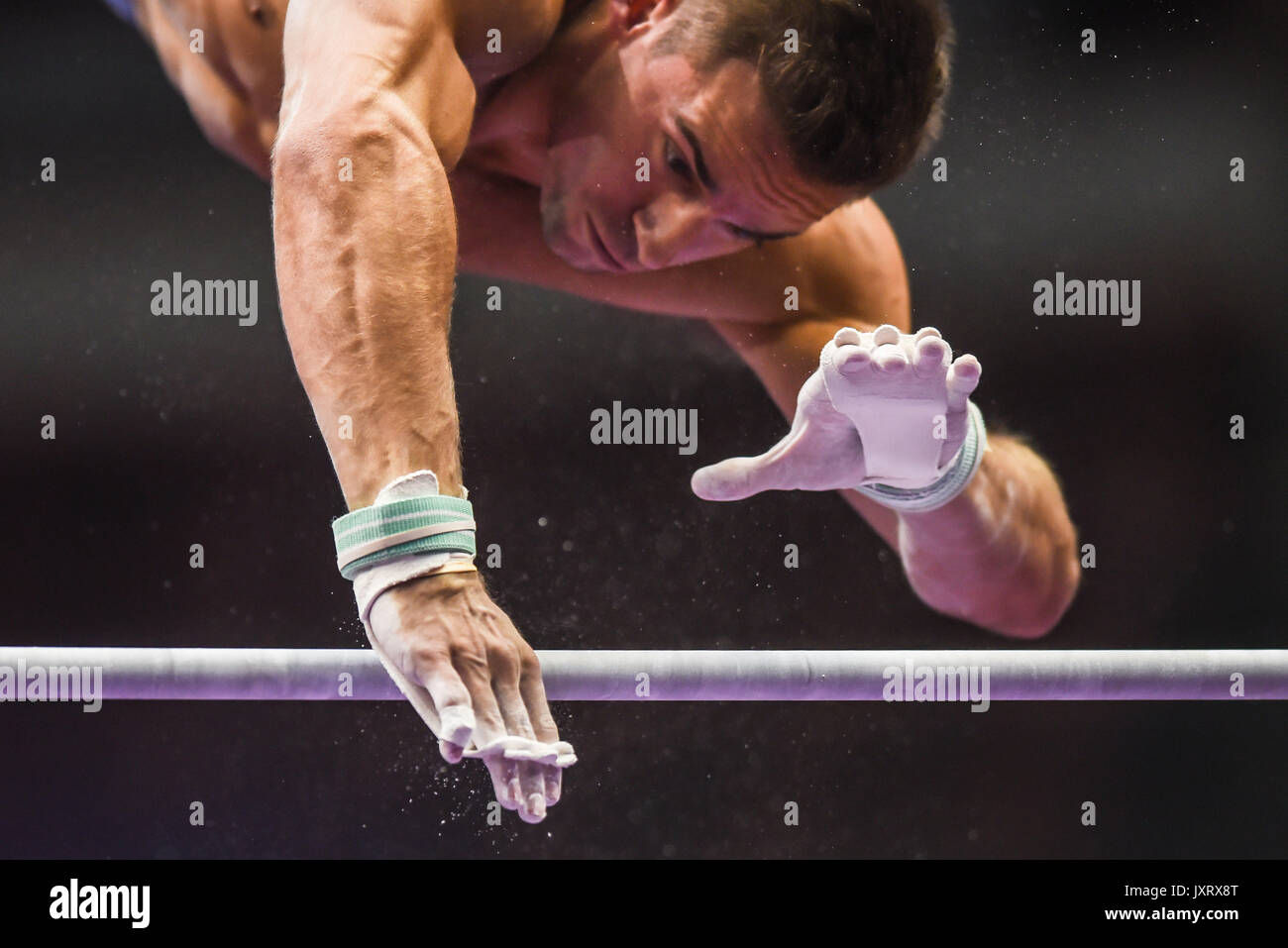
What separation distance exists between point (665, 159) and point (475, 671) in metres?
0.74

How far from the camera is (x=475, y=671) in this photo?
733 mm

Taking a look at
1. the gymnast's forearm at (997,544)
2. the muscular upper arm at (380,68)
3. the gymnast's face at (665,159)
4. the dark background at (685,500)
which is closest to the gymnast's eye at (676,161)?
the gymnast's face at (665,159)

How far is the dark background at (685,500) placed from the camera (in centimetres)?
203

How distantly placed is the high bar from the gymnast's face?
0.49 meters

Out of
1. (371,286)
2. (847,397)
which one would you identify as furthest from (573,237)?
(371,286)

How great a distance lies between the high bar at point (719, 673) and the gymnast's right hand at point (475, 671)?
23cm

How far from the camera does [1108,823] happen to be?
2.13 metres

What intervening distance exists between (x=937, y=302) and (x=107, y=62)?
1389 millimetres

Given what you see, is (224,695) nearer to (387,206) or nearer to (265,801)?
(387,206)

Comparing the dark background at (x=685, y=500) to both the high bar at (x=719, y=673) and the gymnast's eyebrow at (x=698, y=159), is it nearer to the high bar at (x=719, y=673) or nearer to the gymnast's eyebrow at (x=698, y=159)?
the gymnast's eyebrow at (x=698, y=159)

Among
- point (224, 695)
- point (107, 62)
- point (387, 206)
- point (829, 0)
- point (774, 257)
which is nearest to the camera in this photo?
point (387, 206)

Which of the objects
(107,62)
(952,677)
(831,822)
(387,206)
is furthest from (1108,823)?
(107,62)

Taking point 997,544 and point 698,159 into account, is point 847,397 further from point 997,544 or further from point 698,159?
point 997,544

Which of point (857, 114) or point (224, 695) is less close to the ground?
point (857, 114)
